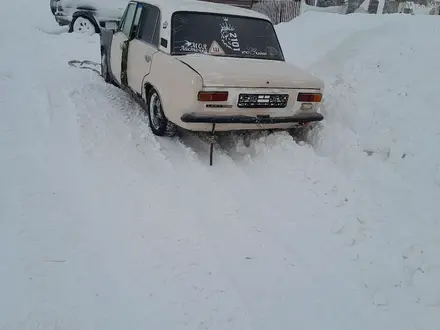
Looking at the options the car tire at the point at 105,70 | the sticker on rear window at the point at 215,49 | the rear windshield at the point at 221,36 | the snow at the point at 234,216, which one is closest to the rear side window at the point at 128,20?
the car tire at the point at 105,70

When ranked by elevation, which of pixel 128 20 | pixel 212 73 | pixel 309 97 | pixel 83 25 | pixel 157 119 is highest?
pixel 128 20

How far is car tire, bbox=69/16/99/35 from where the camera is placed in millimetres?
12672

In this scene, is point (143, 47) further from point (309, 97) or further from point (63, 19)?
point (63, 19)

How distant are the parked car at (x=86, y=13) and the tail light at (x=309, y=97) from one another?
9.72m

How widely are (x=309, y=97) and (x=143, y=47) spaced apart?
8.42 ft

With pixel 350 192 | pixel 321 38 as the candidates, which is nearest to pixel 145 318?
pixel 350 192

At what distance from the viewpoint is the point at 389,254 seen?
3.30 m

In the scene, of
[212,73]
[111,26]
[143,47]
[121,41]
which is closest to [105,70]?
[111,26]

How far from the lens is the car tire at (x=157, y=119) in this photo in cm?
526

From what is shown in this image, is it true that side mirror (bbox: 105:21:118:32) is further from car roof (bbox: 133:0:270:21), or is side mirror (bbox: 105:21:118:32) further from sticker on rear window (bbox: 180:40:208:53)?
sticker on rear window (bbox: 180:40:208:53)

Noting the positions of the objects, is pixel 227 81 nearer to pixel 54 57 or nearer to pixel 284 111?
pixel 284 111

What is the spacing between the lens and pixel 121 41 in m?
6.52

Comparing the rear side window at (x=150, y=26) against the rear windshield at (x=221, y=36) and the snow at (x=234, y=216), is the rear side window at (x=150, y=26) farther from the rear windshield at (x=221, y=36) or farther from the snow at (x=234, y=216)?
the snow at (x=234, y=216)

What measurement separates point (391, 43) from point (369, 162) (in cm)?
293
